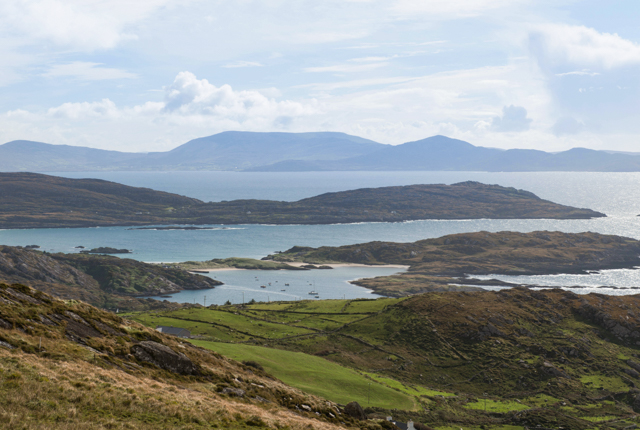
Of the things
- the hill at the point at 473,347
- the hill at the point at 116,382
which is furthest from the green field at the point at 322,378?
the hill at the point at 116,382

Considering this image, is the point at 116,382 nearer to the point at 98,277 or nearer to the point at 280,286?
the point at 280,286

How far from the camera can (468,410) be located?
5734 cm

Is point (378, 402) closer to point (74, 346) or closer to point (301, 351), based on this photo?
point (301, 351)

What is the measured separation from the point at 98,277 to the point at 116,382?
154m

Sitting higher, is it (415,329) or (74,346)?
(74,346)

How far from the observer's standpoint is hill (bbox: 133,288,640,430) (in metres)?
57.9

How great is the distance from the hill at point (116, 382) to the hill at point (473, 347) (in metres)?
18.9

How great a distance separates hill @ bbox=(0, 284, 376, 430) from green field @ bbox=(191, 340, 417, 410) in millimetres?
14930

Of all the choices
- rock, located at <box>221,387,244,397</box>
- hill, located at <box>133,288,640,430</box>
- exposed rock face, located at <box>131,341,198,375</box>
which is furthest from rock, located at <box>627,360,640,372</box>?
exposed rock face, located at <box>131,341,198,375</box>

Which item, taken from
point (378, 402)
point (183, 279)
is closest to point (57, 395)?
point (378, 402)

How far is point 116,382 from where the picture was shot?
24.9 metres

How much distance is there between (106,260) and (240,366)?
151161mm

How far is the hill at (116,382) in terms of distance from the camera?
2089 cm

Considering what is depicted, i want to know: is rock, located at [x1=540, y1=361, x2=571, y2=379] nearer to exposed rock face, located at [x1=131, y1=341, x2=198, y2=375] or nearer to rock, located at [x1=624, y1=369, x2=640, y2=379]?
rock, located at [x1=624, y1=369, x2=640, y2=379]
